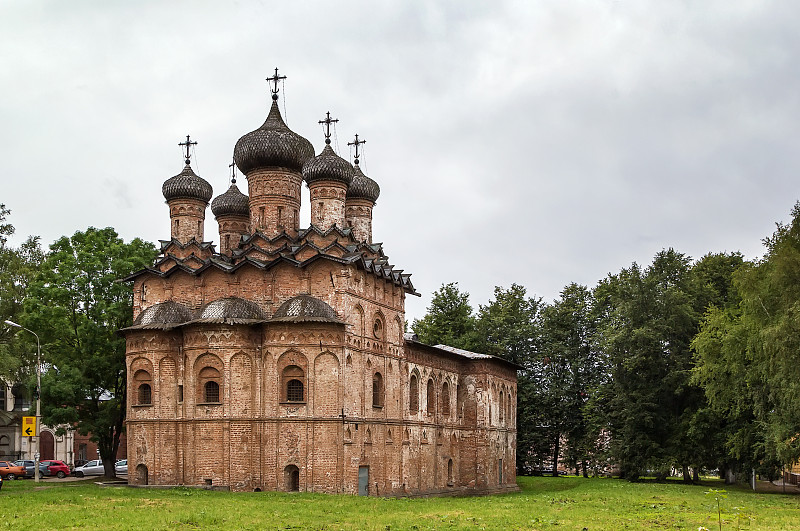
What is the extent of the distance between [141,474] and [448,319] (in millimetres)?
27693

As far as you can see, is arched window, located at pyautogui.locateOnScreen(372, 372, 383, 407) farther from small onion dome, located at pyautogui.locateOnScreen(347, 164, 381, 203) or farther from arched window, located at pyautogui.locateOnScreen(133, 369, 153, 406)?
small onion dome, located at pyautogui.locateOnScreen(347, 164, 381, 203)

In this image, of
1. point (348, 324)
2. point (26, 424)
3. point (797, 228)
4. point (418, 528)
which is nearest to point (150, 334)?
point (26, 424)

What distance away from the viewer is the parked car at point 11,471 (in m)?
38.7

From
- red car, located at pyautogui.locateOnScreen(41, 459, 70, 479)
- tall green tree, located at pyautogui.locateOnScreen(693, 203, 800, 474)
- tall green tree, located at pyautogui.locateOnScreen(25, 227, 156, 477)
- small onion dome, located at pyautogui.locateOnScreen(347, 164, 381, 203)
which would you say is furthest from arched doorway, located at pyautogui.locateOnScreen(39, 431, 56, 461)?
tall green tree, located at pyautogui.locateOnScreen(693, 203, 800, 474)

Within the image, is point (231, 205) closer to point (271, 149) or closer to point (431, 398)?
point (271, 149)

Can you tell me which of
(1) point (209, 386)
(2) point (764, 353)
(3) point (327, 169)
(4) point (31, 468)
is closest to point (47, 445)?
(4) point (31, 468)

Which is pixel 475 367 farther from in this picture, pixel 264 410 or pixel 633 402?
pixel 264 410

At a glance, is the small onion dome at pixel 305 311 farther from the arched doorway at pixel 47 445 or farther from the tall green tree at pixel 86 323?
the arched doorway at pixel 47 445

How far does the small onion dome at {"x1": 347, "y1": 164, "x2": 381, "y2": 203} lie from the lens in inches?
1612

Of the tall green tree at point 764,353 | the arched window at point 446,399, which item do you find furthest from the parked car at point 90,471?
the tall green tree at point 764,353

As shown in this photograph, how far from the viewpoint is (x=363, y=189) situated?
41031 millimetres

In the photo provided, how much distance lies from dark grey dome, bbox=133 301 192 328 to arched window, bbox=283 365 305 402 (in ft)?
14.8

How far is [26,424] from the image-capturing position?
29938 millimetres

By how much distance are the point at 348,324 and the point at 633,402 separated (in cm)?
1982
